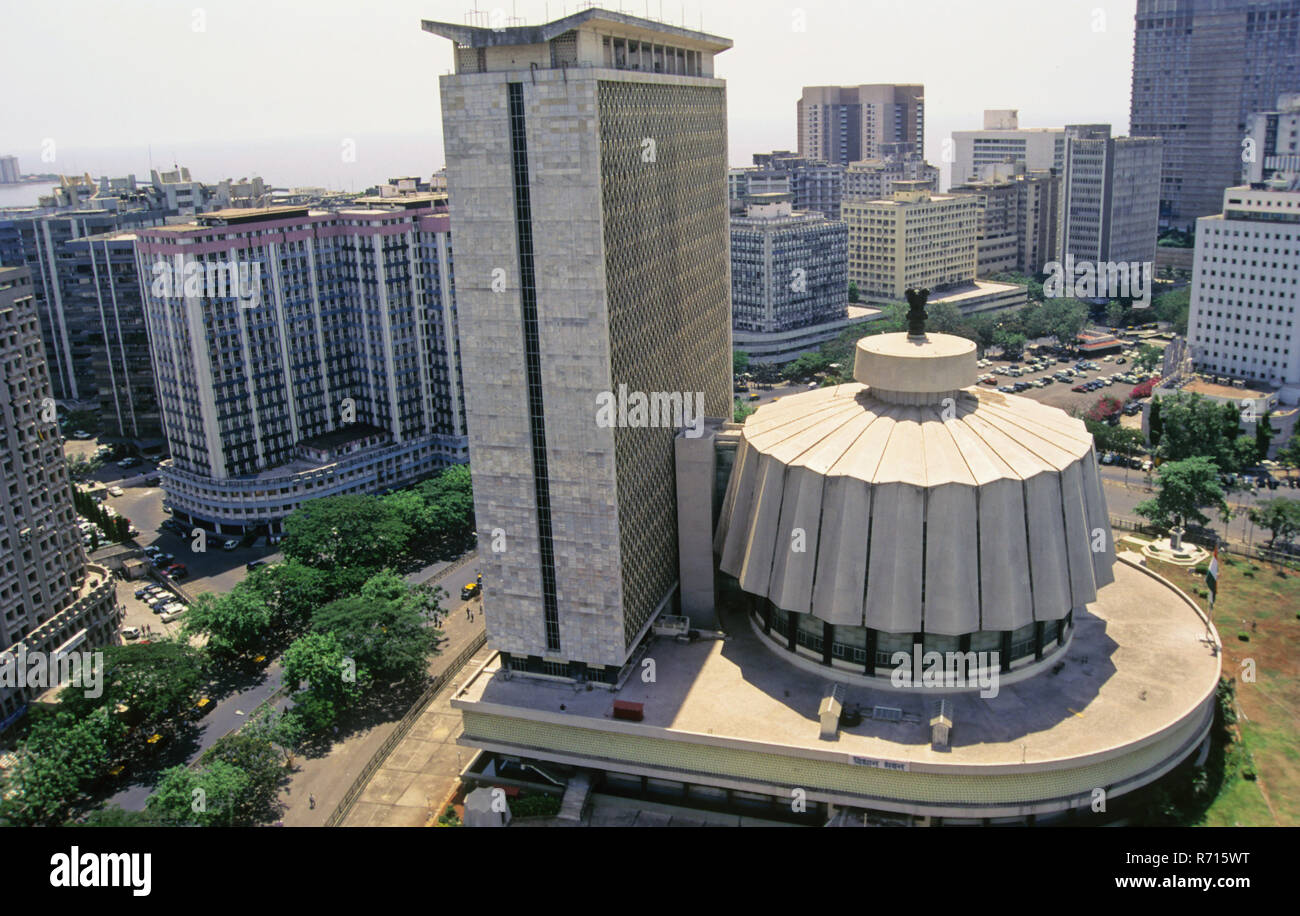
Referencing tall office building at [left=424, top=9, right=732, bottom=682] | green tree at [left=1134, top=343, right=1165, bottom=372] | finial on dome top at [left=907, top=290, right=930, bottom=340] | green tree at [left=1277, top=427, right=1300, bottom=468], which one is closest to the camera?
tall office building at [left=424, top=9, right=732, bottom=682]

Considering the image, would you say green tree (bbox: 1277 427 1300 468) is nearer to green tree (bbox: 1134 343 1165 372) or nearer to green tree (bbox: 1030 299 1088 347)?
green tree (bbox: 1134 343 1165 372)

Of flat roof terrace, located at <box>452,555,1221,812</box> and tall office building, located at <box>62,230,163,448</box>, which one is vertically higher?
tall office building, located at <box>62,230,163,448</box>

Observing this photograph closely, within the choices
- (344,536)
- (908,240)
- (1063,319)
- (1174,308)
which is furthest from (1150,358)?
(344,536)

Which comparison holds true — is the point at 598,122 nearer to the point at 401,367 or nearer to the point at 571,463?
the point at 571,463

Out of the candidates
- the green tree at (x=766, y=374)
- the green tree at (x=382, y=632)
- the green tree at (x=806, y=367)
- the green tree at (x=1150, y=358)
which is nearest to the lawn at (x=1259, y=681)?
the green tree at (x=382, y=632)

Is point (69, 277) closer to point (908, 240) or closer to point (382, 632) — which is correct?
point (382, 632)

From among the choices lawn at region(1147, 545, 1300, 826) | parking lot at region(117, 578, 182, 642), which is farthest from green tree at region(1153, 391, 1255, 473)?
parking lot at region(117, 578, 182, 642)
